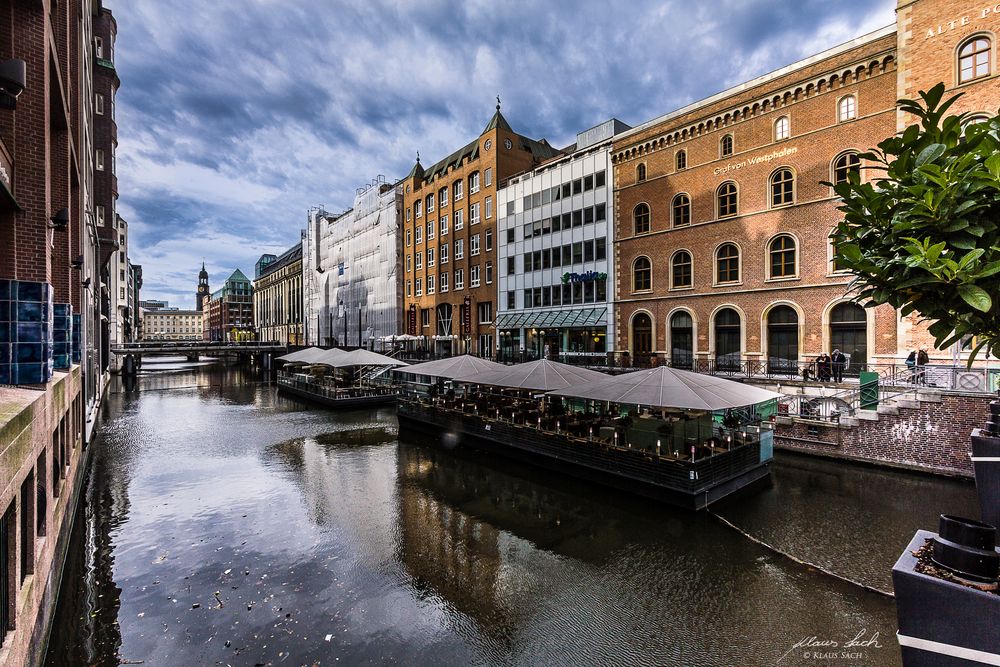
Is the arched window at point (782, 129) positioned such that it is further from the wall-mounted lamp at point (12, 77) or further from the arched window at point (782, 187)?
the wall-mounted lamp at point (12, 77)

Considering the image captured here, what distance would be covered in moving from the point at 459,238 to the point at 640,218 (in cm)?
2175

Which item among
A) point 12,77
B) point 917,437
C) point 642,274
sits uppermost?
point 642,274

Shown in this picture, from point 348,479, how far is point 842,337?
24.0 metres

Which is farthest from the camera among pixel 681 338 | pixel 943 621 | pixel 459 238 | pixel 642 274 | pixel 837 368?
pixel 459 238

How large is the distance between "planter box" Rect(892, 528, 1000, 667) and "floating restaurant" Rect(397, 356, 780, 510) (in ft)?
24.9

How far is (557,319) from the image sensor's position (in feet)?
120

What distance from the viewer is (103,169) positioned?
34.2 m

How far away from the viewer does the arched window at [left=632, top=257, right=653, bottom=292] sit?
3153cm

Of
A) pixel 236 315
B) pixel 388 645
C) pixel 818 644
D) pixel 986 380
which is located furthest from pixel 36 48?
pixel 236 315

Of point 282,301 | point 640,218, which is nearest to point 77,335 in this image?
point 640,218

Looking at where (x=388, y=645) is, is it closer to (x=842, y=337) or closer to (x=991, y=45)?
(x=842, y=337)

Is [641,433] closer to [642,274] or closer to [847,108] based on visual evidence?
[642,274]

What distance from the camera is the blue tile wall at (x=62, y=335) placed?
1037cm

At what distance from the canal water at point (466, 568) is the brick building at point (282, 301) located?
8146 cm
